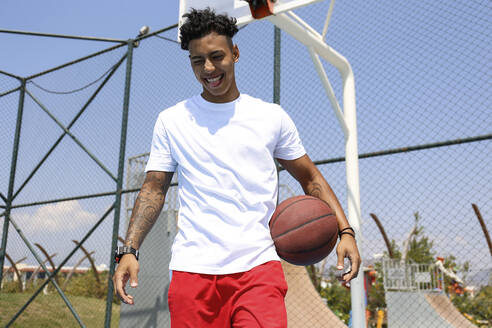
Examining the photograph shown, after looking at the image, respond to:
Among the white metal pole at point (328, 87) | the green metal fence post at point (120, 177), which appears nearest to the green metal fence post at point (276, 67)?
the white metal pole at point (328, 87)

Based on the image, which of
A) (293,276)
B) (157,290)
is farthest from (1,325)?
(293,276)

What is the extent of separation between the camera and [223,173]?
5.53ft

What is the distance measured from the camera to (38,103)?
23.4 feet

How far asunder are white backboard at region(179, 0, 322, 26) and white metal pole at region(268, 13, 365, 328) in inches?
4.2

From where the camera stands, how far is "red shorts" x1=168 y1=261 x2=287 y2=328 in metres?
1.55

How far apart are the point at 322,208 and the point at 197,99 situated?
686 millimetres

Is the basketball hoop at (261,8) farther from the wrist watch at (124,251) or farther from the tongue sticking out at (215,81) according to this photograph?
the wrist watch at (124,251)

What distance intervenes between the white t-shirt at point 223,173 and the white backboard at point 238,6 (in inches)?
64.3

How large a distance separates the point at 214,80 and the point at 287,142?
1.31 feet

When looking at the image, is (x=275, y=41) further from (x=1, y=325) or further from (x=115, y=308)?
(x=115, y=308)

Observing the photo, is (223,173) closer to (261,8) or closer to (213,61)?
(213,61)

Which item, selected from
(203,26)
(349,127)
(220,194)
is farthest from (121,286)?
(349,127)

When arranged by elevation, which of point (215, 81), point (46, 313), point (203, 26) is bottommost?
point (46, 313)

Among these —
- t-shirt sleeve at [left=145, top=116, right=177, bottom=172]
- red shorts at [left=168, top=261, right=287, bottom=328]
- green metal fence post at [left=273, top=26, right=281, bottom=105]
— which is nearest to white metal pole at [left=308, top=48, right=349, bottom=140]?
green metal fence post at [left=273, top=26, right=281, bottom=105]
